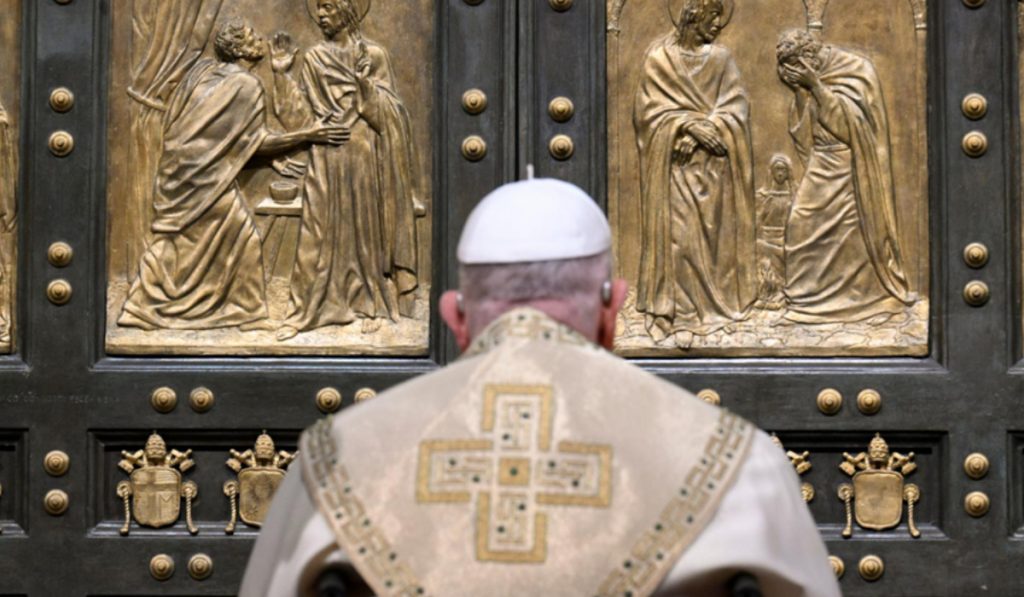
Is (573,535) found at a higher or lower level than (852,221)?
lower

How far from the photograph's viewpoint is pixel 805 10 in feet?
19.3

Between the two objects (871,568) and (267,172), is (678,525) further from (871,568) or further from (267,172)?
(267,172)

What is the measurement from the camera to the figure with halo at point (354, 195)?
5863 mm

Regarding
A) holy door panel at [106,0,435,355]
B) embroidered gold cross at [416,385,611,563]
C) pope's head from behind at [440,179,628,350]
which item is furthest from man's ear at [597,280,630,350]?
holy door panel at [106,0,435,355]

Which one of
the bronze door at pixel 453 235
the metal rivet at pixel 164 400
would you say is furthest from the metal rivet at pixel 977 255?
the metal rivet at pixel 164 400

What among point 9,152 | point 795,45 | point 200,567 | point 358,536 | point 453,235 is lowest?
point 200,567

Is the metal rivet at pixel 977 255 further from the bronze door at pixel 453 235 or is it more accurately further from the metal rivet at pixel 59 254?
the metal rivet at pixel 59 254

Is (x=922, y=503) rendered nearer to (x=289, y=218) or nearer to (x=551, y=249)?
(x=289, y=218)

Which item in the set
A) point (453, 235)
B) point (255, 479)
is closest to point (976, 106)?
point (453, 235)

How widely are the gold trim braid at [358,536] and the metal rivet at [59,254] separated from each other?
3.23m

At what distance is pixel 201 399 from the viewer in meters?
5.77

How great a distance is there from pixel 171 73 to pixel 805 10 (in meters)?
1.81

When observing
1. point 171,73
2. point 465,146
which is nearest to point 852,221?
point 465,146

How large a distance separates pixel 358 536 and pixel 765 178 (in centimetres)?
337
